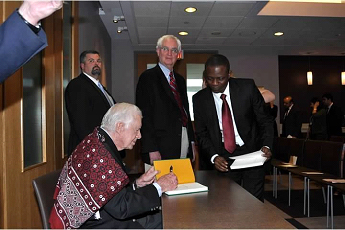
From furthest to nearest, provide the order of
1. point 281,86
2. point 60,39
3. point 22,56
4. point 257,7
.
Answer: point 281,86, point 257,7, point 60,39, point 22,56

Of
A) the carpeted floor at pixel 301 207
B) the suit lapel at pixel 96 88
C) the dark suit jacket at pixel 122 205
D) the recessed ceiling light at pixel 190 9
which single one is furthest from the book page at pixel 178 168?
the recessed ceiling light at pixel 190 9

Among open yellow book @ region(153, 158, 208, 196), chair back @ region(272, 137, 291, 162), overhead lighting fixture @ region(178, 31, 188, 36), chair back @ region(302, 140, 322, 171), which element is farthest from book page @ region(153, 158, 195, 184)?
overhead lighting fixture @ region(178, 31, 188, 36)

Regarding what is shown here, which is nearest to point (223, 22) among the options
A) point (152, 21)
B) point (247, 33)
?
point (247, 33)

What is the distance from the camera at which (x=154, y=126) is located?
2.63 meters

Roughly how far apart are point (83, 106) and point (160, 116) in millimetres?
695

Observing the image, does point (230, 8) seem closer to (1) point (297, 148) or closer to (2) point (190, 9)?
(2) point (190, 9)

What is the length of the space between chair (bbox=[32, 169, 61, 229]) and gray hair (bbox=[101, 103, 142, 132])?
14.1 inches

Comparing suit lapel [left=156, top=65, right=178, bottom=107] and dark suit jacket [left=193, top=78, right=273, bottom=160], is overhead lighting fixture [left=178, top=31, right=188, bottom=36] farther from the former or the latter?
dark suit jacket [left=193, top=78, right=273, bottom=160]

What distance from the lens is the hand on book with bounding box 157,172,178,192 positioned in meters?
1.65

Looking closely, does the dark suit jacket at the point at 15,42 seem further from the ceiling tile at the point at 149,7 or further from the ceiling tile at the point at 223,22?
the ceiling tile at the point at 223,22

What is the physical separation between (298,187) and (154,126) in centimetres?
410

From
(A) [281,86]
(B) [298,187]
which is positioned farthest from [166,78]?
(A) [281,86]

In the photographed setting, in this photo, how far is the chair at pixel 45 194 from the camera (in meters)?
1.49

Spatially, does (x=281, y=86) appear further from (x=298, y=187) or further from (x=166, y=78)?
(x=166, y=78)
